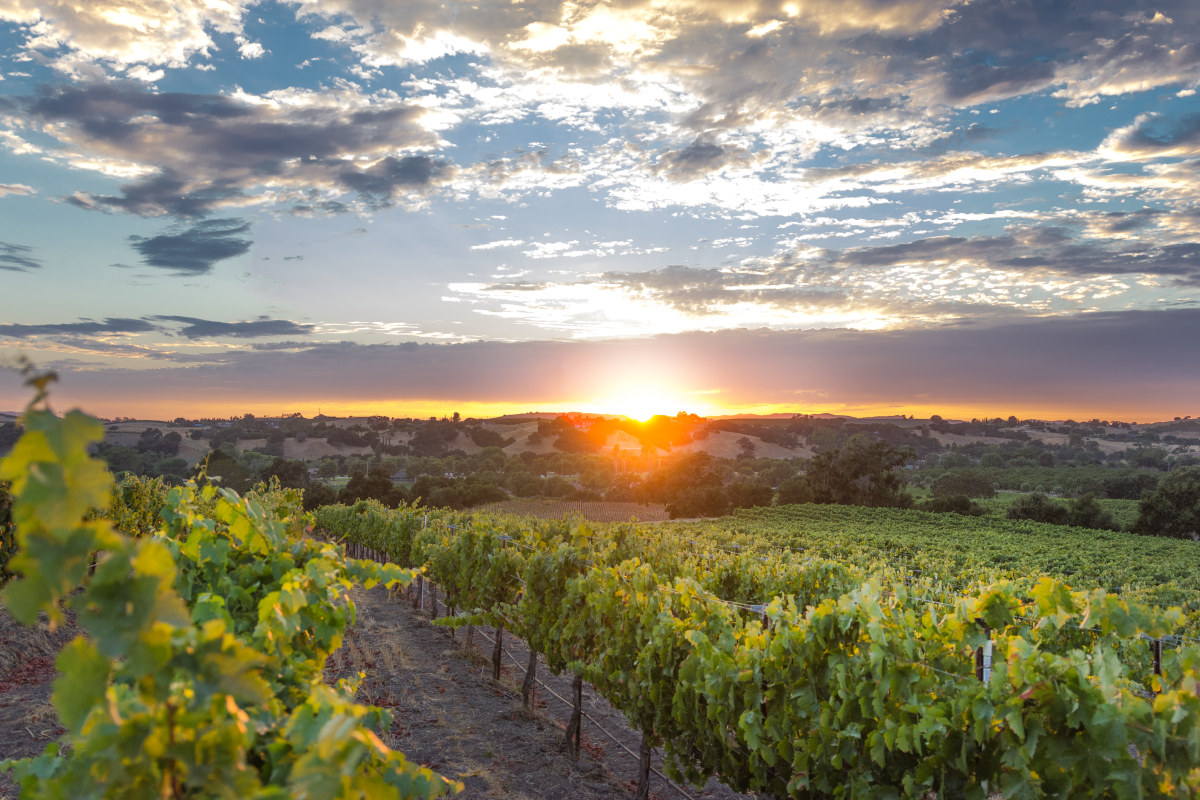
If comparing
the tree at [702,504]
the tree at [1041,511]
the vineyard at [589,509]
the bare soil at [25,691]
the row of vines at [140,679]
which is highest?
the row of vines at [140,679]

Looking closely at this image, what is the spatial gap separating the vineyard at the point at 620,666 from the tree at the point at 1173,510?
44.7 meters

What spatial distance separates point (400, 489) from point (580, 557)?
5722 centimetres

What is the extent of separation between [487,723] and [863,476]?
179 feet

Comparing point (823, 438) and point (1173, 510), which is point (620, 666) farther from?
point (823, 438)

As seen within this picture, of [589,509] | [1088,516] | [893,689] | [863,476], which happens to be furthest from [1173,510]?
[893,689]

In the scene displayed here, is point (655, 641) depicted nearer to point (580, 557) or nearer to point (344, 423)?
point (580, 557)

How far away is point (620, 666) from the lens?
7051 mm

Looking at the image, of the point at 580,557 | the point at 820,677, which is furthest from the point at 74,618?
the point at 820,677

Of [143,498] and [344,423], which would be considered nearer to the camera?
[143,498]

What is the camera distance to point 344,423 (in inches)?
4811

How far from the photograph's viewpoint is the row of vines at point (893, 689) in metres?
3.24

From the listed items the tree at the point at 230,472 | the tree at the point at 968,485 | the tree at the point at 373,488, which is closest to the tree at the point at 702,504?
the tree at the point at 373,488

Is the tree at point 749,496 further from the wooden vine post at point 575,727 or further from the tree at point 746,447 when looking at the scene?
the wooden vine post at point 575,727

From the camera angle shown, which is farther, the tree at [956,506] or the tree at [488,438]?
the tree at [488,438]
